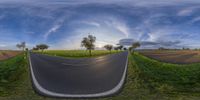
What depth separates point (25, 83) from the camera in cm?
2962

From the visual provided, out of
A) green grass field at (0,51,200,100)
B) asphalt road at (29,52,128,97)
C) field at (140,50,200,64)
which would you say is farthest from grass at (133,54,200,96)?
asphalt road at (29,52,128,97)

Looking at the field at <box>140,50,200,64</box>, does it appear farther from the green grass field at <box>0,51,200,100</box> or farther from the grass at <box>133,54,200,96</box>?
the green grass field at <box>0,51,200,100</box>

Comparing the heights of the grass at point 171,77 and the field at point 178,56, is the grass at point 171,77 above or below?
below

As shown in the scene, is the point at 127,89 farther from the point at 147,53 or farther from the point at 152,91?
the point at 147,53

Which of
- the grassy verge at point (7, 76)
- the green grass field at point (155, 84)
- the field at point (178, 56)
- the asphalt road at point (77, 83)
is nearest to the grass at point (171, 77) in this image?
the green grass field at point (155, 84)

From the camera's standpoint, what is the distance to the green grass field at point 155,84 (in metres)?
25.2

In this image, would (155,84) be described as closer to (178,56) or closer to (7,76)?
(178,56)

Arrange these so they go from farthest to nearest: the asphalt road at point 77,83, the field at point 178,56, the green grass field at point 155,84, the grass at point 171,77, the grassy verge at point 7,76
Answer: the field at point 178,56 → the grassy verge at point 7,76 → the grass at point 171,77 → the asphalt road at point 77,83 → the green grass field at point 155,84

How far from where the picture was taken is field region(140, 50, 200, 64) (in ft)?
123

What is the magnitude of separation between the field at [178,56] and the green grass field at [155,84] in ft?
3.94

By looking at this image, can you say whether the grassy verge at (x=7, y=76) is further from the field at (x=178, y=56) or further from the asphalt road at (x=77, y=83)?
the field at (x=178, y=56)

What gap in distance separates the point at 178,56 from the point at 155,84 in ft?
34.2

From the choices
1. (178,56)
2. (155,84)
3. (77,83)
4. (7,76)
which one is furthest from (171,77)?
(7,76)

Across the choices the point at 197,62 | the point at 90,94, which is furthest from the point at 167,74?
the point at 90,94
